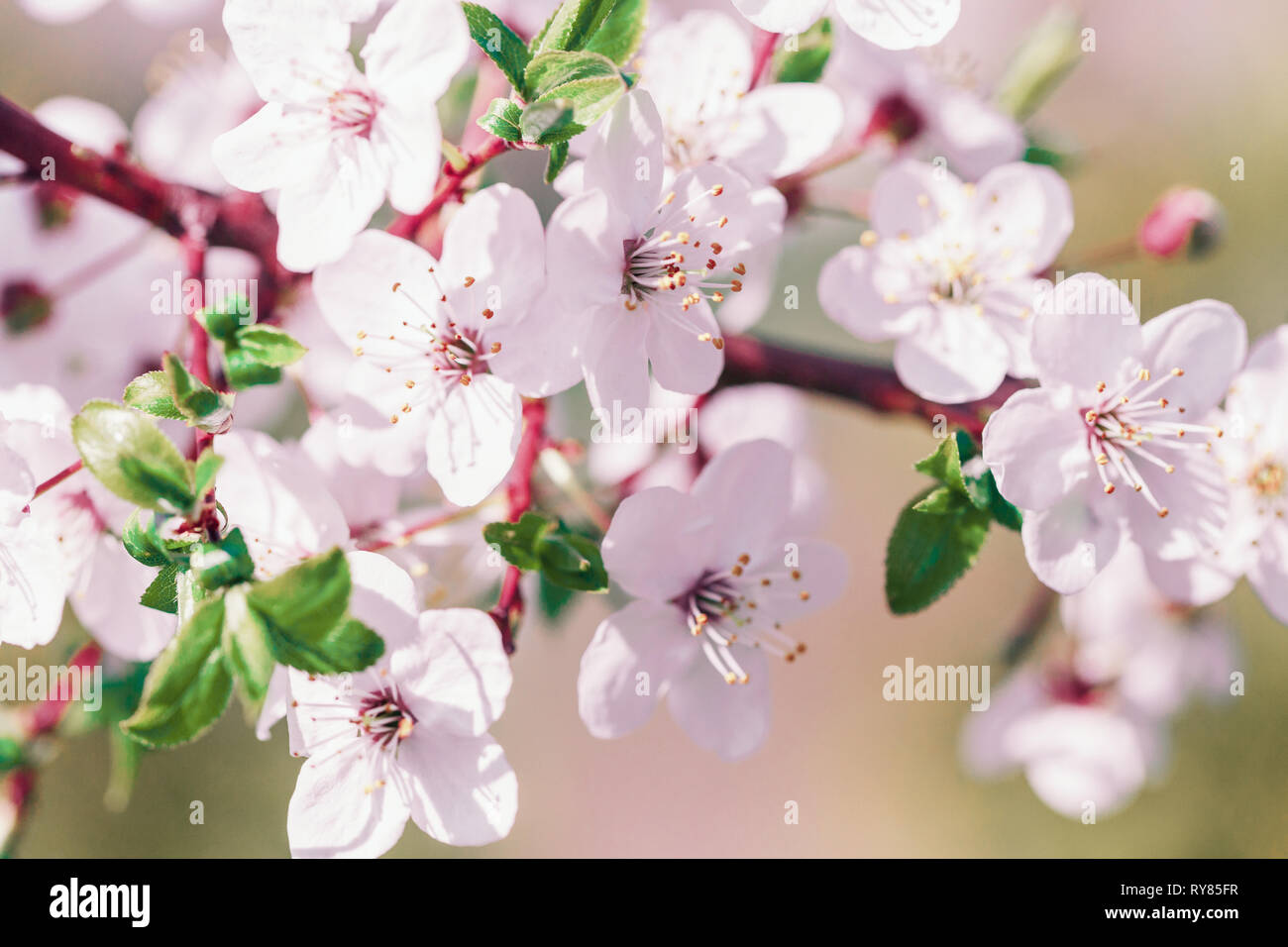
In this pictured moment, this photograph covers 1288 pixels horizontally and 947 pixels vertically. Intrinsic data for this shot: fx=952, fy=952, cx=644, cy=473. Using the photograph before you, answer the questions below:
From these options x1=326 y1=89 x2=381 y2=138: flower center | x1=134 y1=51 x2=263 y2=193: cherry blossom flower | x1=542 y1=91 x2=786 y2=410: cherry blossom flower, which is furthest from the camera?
x1=134 y1=51 x2=263 y2=193: cherry blossom flower

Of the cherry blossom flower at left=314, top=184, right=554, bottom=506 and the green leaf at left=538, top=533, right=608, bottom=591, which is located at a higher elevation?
A: the cherry blossom flower at left=314, top=184, right=554, bottom=506

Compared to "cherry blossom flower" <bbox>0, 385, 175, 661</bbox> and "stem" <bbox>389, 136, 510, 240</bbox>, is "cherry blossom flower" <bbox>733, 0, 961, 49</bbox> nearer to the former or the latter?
"stem" <bbox>389, 136, 510, 240</bbox>

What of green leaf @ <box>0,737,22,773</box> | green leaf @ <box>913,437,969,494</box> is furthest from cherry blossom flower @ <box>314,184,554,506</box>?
green leaf @ <box>0,737,22,773</box>

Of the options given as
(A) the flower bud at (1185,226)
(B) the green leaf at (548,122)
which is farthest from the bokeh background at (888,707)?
(B) the green leaf at (548,122)

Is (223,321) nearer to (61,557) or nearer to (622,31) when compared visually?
(61,557)

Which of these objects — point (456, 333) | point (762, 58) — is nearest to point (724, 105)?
point (762, 58)

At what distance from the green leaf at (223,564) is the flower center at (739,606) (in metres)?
0.44

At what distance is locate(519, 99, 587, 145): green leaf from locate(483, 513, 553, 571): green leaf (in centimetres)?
32

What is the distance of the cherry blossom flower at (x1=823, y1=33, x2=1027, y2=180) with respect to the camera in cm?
124

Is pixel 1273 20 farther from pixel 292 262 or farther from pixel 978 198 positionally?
pixel 292 262

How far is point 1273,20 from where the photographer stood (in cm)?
325
